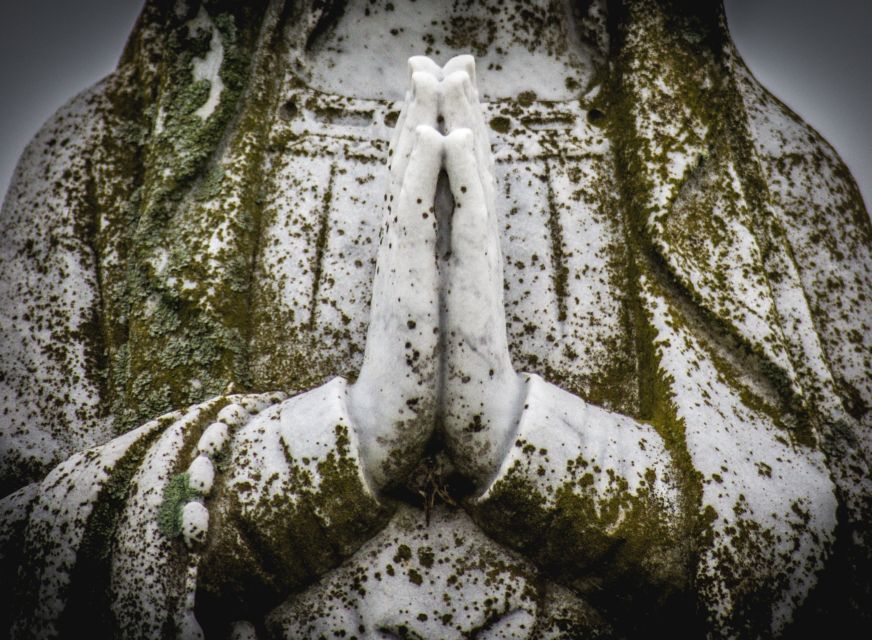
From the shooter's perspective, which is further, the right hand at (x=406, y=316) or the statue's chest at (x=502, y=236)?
the statue's chest at (x=502, y=236)

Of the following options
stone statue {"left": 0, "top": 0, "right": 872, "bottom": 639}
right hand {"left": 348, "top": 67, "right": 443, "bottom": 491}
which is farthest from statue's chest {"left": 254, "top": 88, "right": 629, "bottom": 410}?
right hand {"left": 348, "top": 67, "right": 443, "bottom": 491}

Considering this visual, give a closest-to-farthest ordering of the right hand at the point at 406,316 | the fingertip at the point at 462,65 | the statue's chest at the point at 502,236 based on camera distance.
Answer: the right hand at the point at 406,316, the fingertip at the point at 462,65, the statue's chest at the point at 502,236

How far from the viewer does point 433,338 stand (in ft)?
4.85

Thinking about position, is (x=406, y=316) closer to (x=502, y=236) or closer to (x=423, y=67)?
(x=423, y=67)

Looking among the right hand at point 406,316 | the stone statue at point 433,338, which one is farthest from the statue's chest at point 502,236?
the right hand at point 406,316

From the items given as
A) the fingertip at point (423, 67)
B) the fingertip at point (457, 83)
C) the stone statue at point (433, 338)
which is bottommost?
the stone statue at point (433, 338)

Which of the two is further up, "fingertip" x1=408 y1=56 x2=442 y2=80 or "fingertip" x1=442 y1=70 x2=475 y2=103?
"fingertip" x1=408 y1=56 x2=442 y2=80

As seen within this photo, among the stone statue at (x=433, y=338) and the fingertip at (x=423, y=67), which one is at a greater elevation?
the fingertip at (x=423, y=67)

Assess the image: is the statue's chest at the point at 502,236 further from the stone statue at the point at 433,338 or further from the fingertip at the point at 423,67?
the fingertip at the point at 423,67

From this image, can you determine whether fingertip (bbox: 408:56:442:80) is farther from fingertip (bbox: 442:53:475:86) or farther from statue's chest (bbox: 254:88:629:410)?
statue's chest (bbox: 254:88:629:410)

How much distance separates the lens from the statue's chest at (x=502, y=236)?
195cm

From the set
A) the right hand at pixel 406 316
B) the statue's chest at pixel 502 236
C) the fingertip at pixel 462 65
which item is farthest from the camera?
the statue's chest at pixel 502 236

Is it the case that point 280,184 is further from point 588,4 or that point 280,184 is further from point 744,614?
point 744,614

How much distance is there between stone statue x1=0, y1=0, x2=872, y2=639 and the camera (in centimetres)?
150
